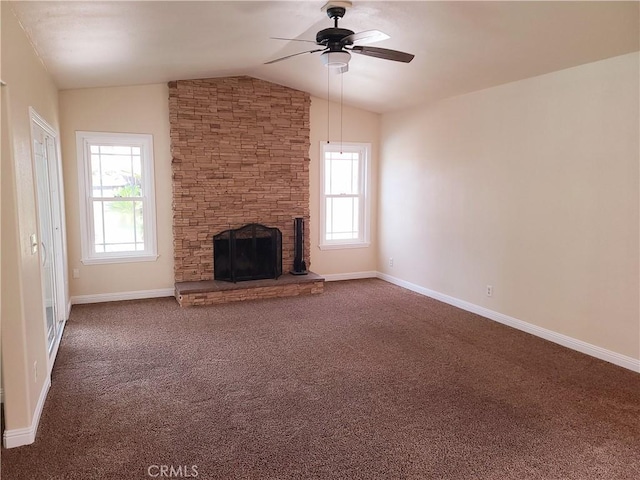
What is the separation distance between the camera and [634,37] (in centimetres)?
322

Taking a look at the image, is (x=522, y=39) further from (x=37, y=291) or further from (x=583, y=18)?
(x=37, y=291)

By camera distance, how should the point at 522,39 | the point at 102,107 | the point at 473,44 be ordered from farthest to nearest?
1. the point at 102,107
2. the point at 473,44
3. the point at 522,39

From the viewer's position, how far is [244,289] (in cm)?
561

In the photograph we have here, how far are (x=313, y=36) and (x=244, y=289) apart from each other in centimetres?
308

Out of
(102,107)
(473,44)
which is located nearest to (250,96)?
(102,107)

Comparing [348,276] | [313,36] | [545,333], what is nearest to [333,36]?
[313,36]

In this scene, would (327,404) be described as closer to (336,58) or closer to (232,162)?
(336,58)

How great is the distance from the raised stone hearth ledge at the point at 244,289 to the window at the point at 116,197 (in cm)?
79

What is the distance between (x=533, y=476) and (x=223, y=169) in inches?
188

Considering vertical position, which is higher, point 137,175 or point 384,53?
point 384,53

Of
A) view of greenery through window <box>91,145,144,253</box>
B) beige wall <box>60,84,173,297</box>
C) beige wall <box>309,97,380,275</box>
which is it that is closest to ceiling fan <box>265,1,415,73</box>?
beige wall <box>60,84,173,297</box>
